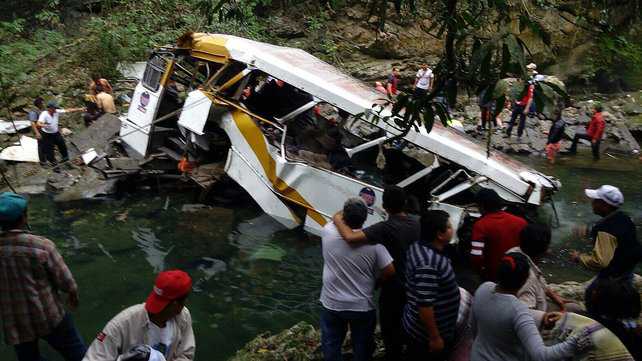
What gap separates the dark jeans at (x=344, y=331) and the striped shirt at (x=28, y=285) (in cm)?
169

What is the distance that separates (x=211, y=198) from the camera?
9.28m

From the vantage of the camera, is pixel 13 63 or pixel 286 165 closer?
pixel 286 165

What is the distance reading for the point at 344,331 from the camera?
4098mm

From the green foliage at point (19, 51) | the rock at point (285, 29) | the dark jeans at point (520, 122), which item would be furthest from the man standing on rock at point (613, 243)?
the rock at point (285, 29)

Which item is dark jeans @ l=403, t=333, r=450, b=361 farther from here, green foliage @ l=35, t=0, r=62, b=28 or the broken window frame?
green foliage @ l=35, t=0, r=62, b=28

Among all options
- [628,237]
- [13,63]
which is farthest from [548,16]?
[628,237]

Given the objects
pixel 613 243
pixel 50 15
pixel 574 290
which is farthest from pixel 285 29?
pixel 613 243

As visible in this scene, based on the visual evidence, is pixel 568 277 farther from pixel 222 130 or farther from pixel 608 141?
pixel 608 141

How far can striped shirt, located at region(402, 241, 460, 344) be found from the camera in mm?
3523

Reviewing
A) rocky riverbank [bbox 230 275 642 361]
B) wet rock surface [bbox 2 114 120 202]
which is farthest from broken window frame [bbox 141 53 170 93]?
rocky riverbank [bbox 230 275 642 361]

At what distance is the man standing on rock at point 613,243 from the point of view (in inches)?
167

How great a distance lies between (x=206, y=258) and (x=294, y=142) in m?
2.12

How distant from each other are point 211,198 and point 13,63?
948 centimetres

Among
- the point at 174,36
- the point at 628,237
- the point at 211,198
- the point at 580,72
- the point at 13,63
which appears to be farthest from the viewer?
the point at 580,72
